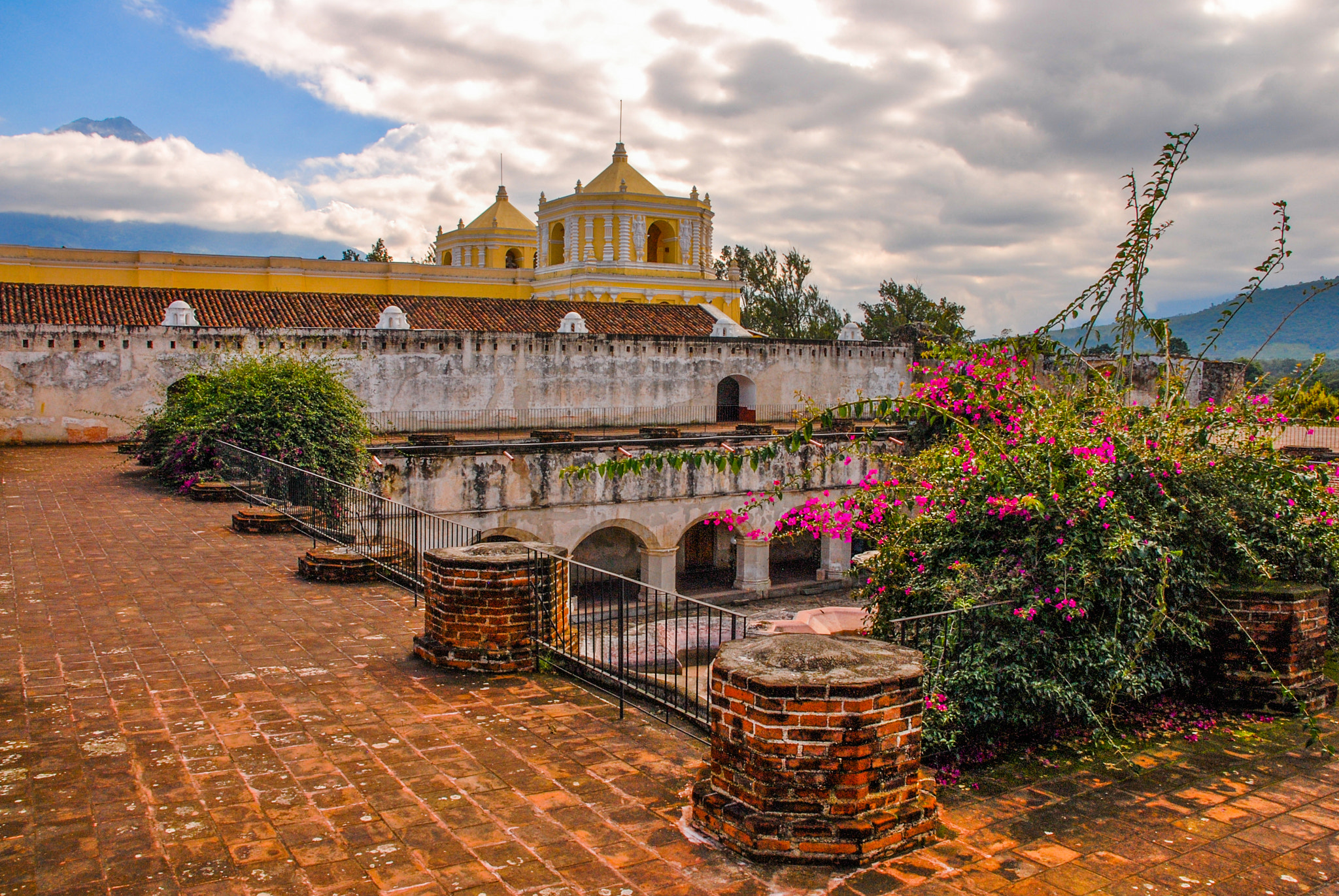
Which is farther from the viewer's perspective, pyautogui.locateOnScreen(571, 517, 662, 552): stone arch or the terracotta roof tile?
the terracotta roof tile

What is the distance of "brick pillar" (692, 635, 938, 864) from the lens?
373 cm

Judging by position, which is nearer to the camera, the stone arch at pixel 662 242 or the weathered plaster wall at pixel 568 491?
the weathered plaster wall at pixel 568 491

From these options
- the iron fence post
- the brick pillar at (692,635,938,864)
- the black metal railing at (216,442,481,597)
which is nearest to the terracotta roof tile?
the black metal railing at (216,442,481,597)

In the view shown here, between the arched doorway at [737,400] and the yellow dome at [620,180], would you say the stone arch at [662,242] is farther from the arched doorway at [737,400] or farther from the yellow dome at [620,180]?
the arched doorway at [737,400]

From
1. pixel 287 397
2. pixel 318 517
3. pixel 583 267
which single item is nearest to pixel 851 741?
pixel 318 517

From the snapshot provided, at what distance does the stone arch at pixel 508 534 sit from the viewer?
64.2ft

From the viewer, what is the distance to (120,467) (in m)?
16.0

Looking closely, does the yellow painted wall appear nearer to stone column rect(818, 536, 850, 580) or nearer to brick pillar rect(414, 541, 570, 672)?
stone column rect(818, 536, 850, 580)

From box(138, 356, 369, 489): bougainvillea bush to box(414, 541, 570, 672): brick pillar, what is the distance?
345 inches

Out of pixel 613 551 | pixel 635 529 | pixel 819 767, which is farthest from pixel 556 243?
pixel 819 767

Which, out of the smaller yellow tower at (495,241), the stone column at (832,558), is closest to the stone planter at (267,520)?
the stone column at (832,558)

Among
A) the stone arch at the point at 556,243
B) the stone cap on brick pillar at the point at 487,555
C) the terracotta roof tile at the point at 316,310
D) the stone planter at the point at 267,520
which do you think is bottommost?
the stone planter at the point at 267,520

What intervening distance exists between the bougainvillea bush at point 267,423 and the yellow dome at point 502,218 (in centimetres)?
3280

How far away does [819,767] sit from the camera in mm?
3779
